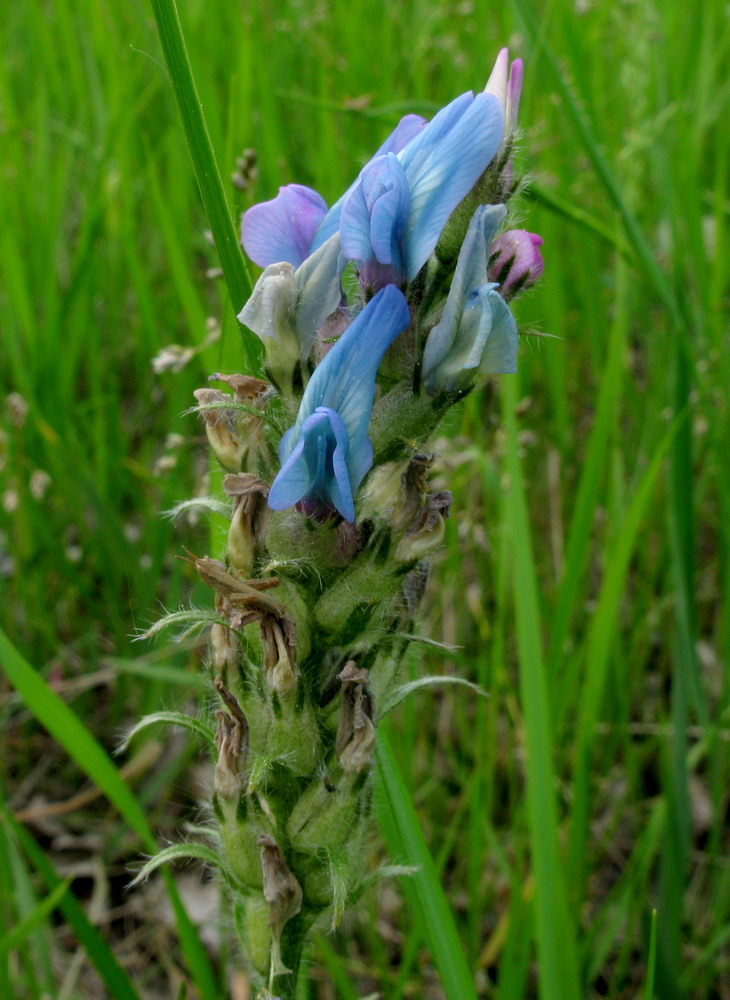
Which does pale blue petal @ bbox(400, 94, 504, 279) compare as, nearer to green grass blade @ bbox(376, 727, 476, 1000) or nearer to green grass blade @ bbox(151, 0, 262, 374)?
green grass blade @ bbox(151, 0, 262, 374)

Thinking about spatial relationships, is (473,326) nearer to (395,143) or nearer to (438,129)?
(438,129)

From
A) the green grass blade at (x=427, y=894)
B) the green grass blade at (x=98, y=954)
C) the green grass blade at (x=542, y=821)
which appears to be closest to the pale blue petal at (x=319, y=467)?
the green grass blade at (x=427, y=894)

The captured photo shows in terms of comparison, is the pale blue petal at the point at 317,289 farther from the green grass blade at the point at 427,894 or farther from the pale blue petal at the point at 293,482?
the green grass blade at the point at 427,894

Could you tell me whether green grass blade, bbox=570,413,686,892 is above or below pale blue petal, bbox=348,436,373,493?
below

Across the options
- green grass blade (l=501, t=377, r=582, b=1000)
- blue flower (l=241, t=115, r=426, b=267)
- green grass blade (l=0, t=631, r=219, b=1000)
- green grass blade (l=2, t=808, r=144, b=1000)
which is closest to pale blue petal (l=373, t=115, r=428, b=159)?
blue flower (l=241, t=115, r=426, b=267)

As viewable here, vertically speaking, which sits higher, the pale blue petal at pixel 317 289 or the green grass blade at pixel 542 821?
the pale blue petal at pixel 317 289

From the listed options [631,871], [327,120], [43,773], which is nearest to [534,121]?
[327,120]
